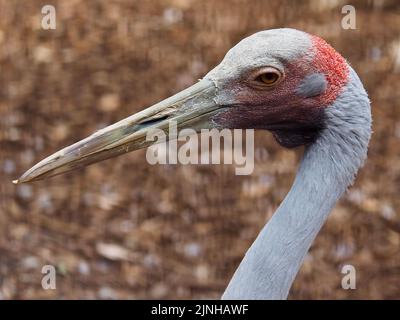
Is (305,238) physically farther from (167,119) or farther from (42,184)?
(42,184)

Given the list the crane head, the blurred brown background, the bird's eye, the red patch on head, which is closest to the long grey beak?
the crane head

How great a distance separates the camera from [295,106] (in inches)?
119

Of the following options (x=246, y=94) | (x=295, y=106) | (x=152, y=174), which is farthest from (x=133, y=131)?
(x=152, y=174)

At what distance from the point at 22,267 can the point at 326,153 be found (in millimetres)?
3072

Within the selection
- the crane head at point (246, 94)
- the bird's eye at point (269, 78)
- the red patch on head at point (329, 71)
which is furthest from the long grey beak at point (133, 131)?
A: the red patch on head at point (329, 71)

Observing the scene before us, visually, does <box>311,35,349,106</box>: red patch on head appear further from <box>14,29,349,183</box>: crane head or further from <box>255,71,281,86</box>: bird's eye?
<box>255,71,281,86</box>: bird's eye

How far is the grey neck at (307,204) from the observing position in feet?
9.66

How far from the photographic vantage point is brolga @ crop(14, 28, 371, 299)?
294cm

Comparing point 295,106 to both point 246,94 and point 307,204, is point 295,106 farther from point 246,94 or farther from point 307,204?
point 307,204

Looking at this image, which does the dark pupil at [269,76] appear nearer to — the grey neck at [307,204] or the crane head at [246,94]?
the crane head at [246,94]

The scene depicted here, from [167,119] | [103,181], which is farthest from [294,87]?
[103,181]

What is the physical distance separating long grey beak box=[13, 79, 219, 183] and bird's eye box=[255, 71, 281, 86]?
0.56ft

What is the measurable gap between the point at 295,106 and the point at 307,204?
1.21ft

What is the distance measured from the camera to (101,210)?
5.84m
